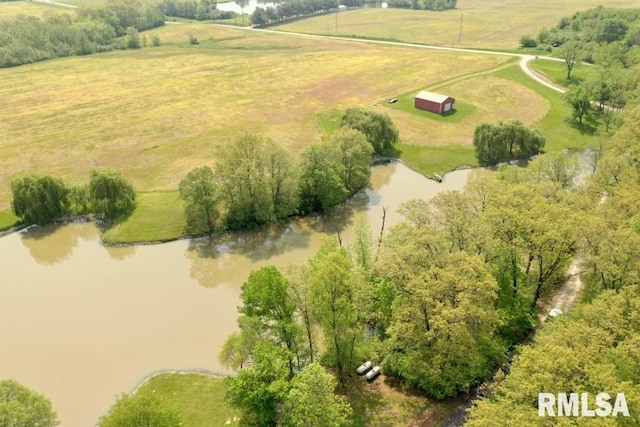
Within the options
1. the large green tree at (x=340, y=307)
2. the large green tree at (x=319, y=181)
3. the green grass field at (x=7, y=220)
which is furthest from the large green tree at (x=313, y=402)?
the green grass field at (x=7, y=220)

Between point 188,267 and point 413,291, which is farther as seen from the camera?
point 188,267

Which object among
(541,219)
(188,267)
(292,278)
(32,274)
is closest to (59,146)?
(32,274)

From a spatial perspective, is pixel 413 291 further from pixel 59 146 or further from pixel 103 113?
pixel 103 113

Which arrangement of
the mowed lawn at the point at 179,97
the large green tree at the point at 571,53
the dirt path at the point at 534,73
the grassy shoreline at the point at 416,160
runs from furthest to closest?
the large green tree at the point at 571,53 → the dirt path at the point at 534,73 → the mowed lawn at the point at 179,97 → the grassy shoreline at the point at 416,160

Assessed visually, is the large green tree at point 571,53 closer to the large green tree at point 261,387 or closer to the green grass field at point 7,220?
the large green tree at point 261,387

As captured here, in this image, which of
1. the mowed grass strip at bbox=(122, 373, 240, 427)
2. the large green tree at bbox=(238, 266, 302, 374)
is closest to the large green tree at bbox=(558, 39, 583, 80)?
the large green tree at bbox=(238, 266, 302, 374)

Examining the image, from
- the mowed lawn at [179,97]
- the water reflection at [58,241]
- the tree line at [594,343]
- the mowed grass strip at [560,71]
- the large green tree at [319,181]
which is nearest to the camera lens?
the tree line at [594,343]

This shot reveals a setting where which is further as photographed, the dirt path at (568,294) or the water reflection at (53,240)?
the water reflection at (53,240)
